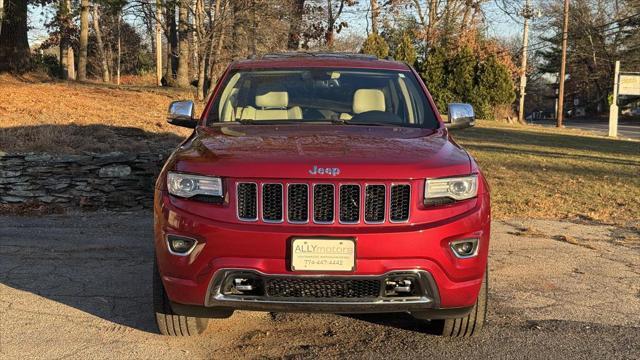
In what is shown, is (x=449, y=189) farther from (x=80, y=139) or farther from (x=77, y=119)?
(x=77, y=119)

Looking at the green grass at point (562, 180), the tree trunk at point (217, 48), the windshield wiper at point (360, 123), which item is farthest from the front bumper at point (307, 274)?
the tree trunk at point (217, 48)

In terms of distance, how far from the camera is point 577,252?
245 inches

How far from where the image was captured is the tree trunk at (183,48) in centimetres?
1672

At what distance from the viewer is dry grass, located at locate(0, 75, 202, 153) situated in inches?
376

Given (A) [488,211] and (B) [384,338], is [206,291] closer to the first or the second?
(B) [384,338]

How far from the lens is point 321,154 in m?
3.45

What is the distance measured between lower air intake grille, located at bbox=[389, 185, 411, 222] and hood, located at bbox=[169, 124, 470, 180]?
0.20ft

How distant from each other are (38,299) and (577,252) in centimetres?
493

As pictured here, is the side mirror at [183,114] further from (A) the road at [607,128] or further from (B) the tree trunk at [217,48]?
(A) the road at [607,128]

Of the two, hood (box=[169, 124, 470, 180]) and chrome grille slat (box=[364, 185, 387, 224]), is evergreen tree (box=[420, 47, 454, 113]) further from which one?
chrome grille slat (box=[364, 185, 387, 224])

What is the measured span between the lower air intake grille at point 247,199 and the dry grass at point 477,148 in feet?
17.2

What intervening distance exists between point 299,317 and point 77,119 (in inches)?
341

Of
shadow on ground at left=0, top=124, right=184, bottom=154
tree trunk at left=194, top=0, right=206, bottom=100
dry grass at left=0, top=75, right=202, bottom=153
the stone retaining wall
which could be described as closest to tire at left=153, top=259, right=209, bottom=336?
the stone retaining wall

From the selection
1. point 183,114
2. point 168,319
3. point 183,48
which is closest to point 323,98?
point 183,114
